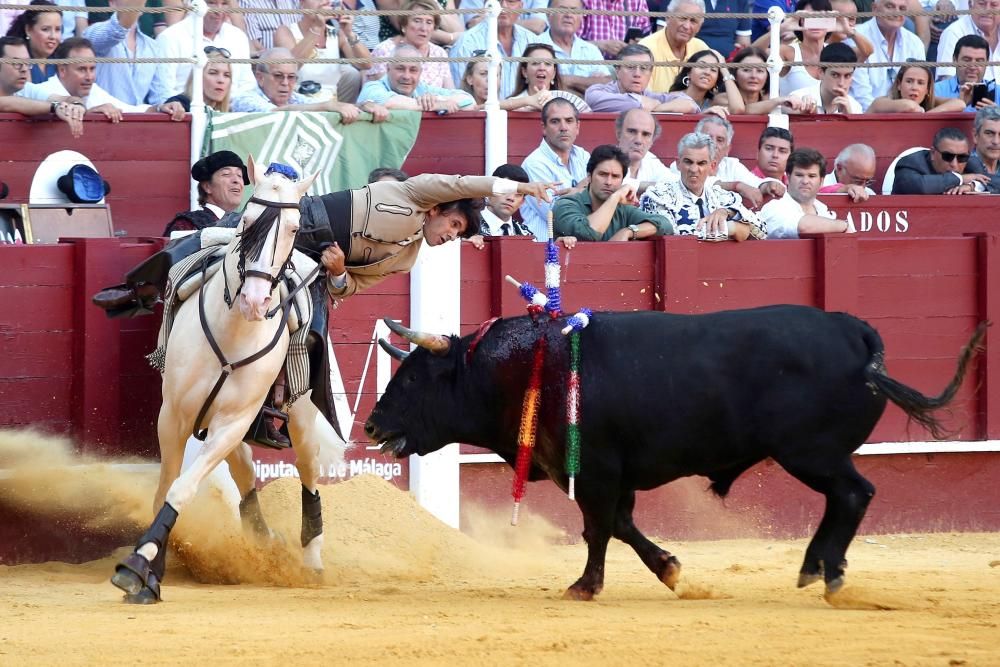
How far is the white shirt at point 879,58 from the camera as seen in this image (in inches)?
486

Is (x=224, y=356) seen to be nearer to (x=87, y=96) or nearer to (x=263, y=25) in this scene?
(x=87, y=96)

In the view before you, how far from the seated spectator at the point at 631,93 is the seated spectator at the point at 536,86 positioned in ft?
0.43

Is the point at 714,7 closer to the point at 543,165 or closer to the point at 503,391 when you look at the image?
the point at 543,165

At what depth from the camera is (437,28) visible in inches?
459

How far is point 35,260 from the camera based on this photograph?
8156 mm

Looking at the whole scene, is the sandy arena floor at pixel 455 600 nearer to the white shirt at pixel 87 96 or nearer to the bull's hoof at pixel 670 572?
the bull's hoof at pixel 670 572

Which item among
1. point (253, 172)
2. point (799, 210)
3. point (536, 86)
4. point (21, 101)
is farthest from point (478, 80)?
point (253, 172)

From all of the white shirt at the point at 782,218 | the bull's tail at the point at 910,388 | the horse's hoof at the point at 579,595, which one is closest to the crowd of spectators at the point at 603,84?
the white shirt at the point at 782,218

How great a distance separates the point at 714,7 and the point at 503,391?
6.84 metres

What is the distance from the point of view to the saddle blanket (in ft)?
23.3

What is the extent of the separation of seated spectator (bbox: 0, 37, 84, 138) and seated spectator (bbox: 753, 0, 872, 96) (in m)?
5.03

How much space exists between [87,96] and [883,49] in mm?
6443

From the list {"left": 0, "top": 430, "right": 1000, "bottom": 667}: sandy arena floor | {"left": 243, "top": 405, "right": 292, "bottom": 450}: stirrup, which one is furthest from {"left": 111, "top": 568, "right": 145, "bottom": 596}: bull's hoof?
{"left": 243, "top": 405, "right": 292, "bottom": 450}: stirrup

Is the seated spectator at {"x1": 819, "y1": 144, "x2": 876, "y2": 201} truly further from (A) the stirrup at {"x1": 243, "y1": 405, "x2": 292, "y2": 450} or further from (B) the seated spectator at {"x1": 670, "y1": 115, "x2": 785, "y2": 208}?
(A) the stirrup at {"x1": 243, "y1": 405, "x2": 292, "y2": 450}
